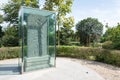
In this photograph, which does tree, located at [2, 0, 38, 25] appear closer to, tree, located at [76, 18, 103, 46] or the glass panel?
tree, located at [76, 18, 103, 46]

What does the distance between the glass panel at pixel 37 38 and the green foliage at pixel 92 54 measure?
143 inches

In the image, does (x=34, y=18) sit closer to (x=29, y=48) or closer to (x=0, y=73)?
(x=29, y=48)

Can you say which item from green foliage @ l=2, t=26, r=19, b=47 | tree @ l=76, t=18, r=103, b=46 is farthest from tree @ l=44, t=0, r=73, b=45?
tree @ l=76, t=18, r=103, b=46

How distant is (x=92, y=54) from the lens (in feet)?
38.2

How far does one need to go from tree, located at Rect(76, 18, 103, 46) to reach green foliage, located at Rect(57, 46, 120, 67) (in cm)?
924

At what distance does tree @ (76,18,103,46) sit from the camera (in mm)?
21875

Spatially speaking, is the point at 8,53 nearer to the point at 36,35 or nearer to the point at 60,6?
the point at 36,35

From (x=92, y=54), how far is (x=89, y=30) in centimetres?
1056

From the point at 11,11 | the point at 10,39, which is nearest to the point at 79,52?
the point at 10,39

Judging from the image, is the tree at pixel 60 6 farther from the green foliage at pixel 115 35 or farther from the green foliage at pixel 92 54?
the green foliage at pixel 115 35

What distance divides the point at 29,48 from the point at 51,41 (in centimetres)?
128

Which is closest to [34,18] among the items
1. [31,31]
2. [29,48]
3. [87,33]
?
[31,31]

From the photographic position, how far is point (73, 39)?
23.6 m

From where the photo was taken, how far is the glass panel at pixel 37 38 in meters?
7.57
